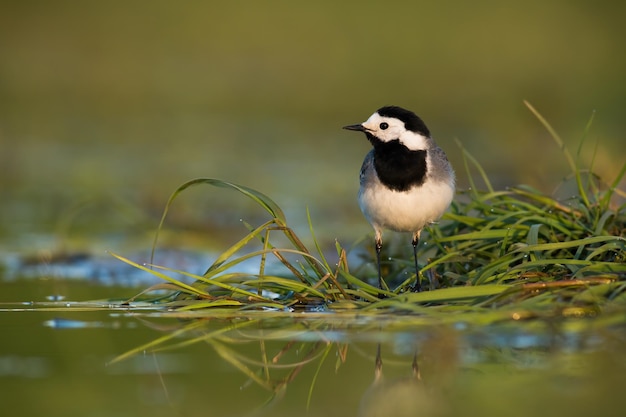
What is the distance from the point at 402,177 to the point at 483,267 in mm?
875

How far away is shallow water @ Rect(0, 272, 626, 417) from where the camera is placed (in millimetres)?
3984

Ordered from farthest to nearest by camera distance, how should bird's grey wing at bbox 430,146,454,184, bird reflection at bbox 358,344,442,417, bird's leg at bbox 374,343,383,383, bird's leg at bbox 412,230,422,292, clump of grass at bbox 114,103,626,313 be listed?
1. bird's grey wing at bbox 430,146,454,184
2. bird's leg at bbox 412,230,422,292
3. clump of grass at bbox 114,103,626,313
4. bird's leg at bbox 374,343,383,383
5. bird reflection at bbox 358,344,442,417

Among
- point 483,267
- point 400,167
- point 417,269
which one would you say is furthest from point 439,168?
point 483,267

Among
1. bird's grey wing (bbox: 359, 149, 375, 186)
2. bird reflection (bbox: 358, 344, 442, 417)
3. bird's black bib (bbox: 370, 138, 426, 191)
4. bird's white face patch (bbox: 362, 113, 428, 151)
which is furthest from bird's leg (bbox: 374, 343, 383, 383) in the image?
bird's white face patch (bbox: 362, 113, 428, 151)

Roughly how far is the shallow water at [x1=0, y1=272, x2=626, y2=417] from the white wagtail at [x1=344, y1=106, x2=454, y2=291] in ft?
3.85

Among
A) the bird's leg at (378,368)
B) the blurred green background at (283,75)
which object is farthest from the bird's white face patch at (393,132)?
the blurred green background at (283,75)

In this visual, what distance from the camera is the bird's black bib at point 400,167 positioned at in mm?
6793

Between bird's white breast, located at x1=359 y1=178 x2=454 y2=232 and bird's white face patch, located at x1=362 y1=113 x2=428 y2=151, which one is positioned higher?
bird's white face patch, located at x1=362 y1=113 x2=428 y2=151

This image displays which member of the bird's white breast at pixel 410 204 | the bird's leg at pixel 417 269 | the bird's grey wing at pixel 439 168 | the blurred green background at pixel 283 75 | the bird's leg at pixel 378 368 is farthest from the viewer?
the blurred green background at pixel 283 75

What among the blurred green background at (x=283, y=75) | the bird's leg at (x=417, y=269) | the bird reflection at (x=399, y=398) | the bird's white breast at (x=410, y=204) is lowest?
the bird reflection at (x=399, y=398)

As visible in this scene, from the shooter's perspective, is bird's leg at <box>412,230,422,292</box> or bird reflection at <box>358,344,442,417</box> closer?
bird reflection at <box>358,344,442,417</box>

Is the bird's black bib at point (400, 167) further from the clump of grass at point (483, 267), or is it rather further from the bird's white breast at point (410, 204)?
the clump of grass at point (483, 267)

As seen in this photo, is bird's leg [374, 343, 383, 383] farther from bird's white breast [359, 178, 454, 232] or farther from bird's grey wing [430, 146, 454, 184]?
bird's grey wing [430, 146, 454, 184]

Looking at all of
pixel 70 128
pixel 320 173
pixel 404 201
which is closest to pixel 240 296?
pixel 404 201
